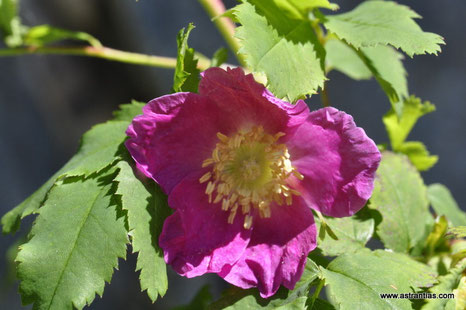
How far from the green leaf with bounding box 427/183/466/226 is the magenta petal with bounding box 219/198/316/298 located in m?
0.37

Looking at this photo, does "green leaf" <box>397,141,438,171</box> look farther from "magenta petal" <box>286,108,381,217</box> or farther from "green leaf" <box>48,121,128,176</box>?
"green leaf" <box>48,121,128,176</box>

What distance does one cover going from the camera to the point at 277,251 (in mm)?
600

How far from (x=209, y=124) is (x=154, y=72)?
1261mm

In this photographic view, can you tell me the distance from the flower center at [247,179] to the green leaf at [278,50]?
65 mm

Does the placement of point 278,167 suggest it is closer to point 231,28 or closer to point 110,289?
point 231,28

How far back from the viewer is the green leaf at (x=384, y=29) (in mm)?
614

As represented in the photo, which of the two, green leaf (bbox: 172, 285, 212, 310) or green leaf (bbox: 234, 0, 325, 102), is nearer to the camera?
green leaf (bbox: 234, 0, 325, 102)

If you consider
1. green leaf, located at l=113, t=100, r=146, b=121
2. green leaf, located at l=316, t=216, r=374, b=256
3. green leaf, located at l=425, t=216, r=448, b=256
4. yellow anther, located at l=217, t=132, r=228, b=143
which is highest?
green leaf, located at l=113, t=100, r=146, b=121

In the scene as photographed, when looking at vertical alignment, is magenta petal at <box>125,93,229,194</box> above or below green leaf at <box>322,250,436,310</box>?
above

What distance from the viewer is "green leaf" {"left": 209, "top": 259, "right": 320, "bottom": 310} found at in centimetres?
58

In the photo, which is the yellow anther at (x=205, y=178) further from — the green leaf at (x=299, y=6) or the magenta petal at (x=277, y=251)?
the green leaf at (x=299, y=6)

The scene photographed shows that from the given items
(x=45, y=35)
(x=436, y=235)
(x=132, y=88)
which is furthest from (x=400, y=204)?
(x=132, y=88)

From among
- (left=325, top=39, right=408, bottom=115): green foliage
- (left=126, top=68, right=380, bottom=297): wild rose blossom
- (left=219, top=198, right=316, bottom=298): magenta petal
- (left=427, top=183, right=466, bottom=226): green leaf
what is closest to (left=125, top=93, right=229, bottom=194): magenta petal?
(left=126, top=68, right=380, bottom=297): wild rose blossom

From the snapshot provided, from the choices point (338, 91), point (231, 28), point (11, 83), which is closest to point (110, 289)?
point (11, 83)
